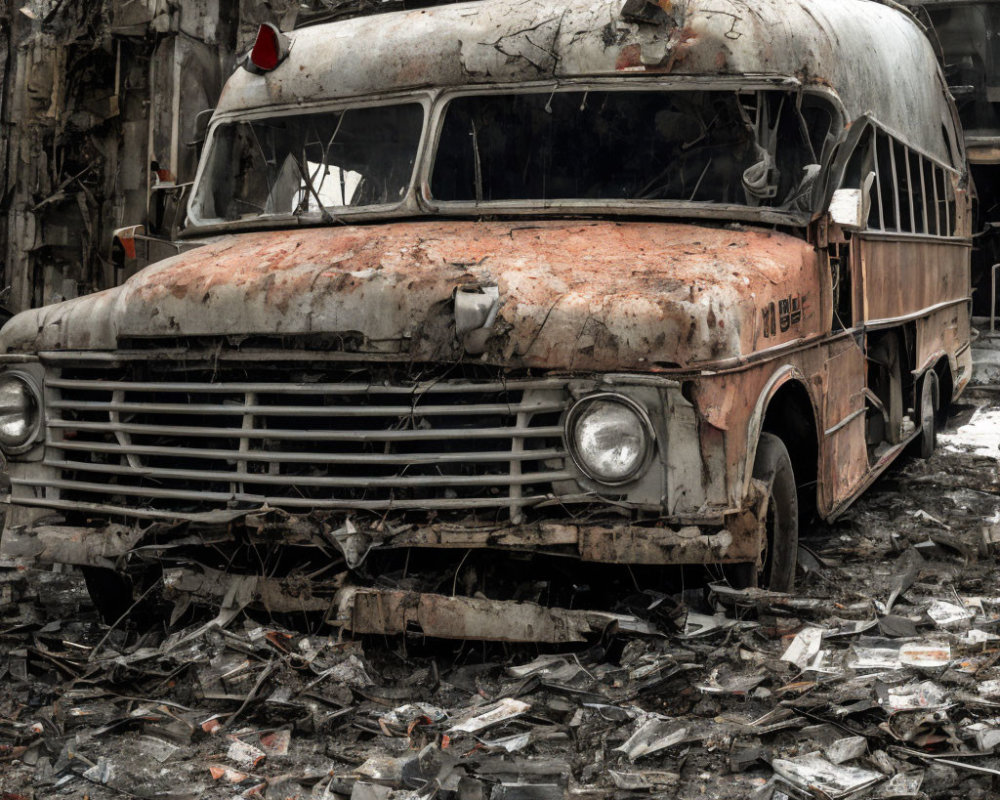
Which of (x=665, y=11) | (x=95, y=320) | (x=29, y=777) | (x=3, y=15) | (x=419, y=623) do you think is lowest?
(x=29, y=777)

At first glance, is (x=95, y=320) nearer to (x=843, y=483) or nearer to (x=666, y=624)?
(x=666, y=624)

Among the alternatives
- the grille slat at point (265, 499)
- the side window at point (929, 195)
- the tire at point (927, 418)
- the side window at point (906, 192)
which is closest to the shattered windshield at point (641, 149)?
the side window at point (906, 192)

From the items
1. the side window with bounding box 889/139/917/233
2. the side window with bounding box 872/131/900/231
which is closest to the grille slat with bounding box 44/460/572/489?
the side window with bounding box 872/131/900/231

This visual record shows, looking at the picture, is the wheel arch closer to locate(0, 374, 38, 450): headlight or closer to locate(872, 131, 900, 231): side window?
locate(872, 131, 900, 231): side window

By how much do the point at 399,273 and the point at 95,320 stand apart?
128 centimetres

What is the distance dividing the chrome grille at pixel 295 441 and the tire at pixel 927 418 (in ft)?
15.2

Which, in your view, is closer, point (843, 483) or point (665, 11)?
point (665, 11)

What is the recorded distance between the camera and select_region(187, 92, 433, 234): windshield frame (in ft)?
17.4

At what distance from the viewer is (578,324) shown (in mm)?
4012

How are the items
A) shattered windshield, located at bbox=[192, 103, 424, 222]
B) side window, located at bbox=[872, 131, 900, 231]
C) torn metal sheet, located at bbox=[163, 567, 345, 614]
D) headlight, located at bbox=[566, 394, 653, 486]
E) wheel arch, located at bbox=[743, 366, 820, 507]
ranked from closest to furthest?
headlight, located at bbox=[566, 394, 653, 486], torn metal sheet, located at bbox=[163, 567, 345, 614], wheel arch, located at bbox=[743, 366, 820, 507], shattered windshield, located at bbox=[192, 103, 424, 222], side window, located at bbox=[872, 131, 900, 231]

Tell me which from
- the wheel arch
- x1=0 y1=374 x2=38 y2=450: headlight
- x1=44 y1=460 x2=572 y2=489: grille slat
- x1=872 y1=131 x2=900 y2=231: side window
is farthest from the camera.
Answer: x1=872 y1=131 x2=900 y2=231: side window

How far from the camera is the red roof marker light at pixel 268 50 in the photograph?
5.81m

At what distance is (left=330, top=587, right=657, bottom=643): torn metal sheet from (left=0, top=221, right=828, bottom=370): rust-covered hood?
2.61ft

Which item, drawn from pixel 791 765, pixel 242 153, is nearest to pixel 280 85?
pixel 242 153
